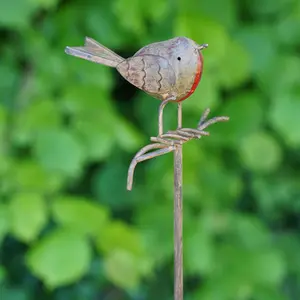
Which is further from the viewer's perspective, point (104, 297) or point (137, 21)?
point (104, 297)

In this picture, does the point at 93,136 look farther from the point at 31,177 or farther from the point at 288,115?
the point at 288,115

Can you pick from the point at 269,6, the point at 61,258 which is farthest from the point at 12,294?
the point at 269,6

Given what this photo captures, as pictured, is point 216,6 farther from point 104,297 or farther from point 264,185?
point 104,297

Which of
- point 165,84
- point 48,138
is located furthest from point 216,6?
point 165,84

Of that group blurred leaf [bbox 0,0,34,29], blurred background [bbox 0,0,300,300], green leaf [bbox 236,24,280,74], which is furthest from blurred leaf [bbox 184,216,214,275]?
blurred leaf [bbox 0,0,34,29]

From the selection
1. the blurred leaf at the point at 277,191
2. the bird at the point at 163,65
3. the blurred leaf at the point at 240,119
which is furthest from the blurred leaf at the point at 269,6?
the bird at the point at 163,65

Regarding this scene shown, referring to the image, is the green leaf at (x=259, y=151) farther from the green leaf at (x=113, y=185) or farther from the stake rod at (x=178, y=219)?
the stake rod at (x=178, y=219)

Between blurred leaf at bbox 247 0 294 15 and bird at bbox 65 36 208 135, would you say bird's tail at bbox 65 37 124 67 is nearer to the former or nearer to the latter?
bird at bbox 65 36 208 135

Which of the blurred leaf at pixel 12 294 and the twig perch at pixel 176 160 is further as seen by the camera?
the blurred leaf at pixel 12 294
